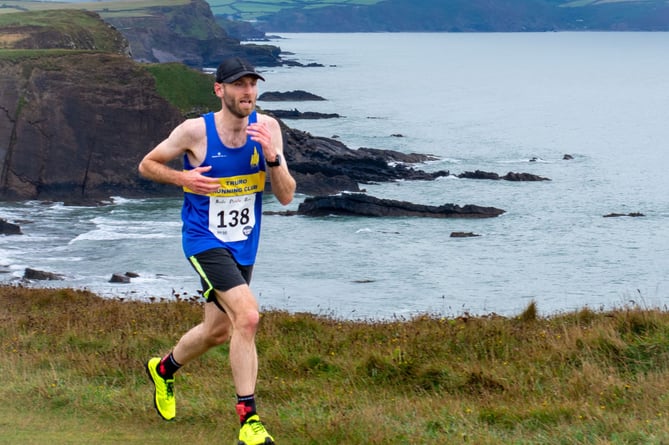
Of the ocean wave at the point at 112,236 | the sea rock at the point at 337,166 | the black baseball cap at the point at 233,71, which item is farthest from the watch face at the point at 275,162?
the sea rock at the point at 337,166

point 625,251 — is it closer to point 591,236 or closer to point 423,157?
point 591,236

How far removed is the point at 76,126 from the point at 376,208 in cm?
2500

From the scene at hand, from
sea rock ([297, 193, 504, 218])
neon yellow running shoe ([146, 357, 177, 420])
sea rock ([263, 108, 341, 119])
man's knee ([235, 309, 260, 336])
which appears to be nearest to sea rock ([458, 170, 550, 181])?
sea rock ([297, 193, 504, 218])

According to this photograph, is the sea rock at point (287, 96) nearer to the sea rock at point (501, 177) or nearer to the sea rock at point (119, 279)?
the sea rock at point (501, 177)

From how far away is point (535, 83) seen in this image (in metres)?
187

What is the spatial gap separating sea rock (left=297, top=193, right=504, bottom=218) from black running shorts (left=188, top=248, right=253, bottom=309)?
2278 inches

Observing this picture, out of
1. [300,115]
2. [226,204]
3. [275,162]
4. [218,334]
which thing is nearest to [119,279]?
[218,334]

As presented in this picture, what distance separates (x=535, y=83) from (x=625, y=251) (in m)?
136

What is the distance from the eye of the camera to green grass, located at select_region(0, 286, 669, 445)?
7.38 m

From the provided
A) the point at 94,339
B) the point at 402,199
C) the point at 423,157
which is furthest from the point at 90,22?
the point at 94,339

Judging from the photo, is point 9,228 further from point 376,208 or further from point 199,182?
point 199,182

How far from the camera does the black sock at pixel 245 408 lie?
6953 mm

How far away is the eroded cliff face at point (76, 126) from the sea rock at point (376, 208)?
592 inches

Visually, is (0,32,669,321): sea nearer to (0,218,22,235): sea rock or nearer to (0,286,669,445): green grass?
(0,218,22,235): sea rock
